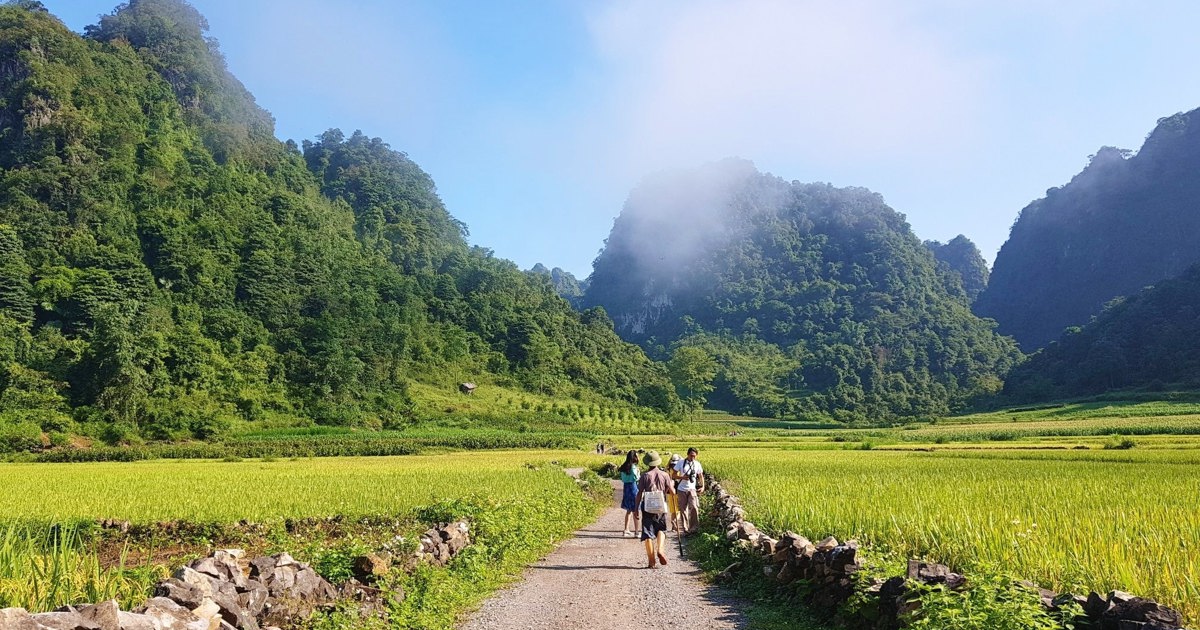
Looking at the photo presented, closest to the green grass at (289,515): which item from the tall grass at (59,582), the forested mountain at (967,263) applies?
the tall grass at (59,582)

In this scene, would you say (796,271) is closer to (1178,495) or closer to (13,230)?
(13,230)

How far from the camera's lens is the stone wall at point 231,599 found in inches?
150

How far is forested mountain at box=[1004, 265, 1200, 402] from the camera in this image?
75.7 m

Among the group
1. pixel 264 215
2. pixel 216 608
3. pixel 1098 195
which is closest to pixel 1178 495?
pixel 216 608

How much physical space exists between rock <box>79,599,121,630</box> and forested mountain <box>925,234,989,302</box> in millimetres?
205559

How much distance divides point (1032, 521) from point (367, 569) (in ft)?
26.6

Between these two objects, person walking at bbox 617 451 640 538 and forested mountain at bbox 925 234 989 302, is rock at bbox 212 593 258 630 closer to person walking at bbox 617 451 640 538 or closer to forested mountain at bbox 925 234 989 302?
person walking at bbox 617 451 640 538

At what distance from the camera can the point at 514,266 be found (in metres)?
109

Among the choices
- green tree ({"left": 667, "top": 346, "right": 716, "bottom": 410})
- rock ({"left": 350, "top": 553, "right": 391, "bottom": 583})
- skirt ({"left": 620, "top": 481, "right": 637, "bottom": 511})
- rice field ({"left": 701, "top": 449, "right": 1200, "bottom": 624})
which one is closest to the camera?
rice field ({"left": 701, "top": 449, "right": 1200, "bottom": 624})

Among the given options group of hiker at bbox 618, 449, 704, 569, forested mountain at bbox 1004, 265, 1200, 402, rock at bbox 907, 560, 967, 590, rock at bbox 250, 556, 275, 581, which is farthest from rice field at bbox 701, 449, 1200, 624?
forested mountain at bbox 1004, 265, 1200, 402

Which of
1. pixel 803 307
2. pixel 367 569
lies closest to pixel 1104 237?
pixel 803 307

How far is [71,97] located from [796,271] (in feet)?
461

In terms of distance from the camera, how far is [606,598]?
8.23 metres

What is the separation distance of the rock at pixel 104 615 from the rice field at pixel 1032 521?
6046 millimetres
